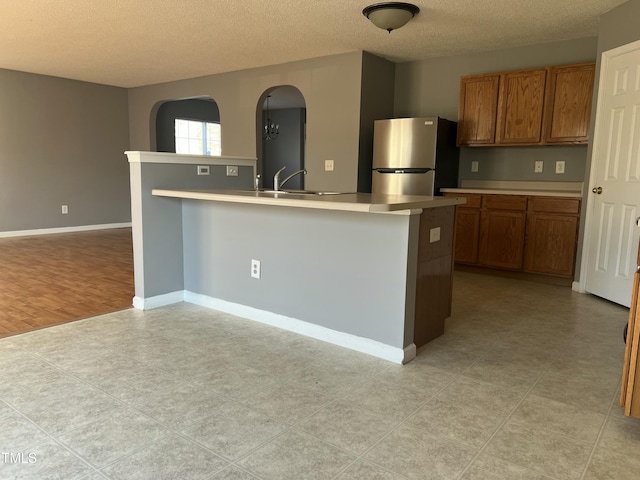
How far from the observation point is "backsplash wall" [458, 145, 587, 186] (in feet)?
14.9

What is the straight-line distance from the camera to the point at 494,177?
500 cm

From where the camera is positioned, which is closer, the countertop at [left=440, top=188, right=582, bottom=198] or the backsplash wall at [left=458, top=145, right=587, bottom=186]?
the countertop at [left=440, top=188, right=582, bottom=198]

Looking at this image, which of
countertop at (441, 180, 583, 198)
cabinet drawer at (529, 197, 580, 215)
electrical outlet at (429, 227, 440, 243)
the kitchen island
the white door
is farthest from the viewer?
countertop at (441, 180, 583, 198)

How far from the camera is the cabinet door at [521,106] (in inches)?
171

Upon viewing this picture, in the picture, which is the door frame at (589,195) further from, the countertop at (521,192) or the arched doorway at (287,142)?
the arched doorway at (287,142)

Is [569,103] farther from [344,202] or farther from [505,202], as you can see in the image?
[344,202]

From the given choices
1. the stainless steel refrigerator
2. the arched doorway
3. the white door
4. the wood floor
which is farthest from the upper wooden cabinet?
the arched doorway

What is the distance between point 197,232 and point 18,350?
135cm

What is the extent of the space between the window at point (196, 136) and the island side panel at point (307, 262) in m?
5.79

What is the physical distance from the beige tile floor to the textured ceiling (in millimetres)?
2540

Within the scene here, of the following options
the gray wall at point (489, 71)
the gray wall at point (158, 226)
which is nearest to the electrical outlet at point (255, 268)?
the gray wall at point (158, 226)

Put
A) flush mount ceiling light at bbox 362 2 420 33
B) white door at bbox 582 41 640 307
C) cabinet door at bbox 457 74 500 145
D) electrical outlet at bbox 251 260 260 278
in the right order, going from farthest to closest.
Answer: cabinet door at bbox 457 74 500 145 < flush mount ceiling light at bbox 362 2 420 33 < white door at bbox 582 41 640 307 < electrical outlet at bbox 251 260 260 278

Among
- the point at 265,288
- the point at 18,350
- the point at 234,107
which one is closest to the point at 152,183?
the point at 265,288

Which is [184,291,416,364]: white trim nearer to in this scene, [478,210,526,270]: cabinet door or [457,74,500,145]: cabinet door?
[478,210,526,270]: cabinet door
